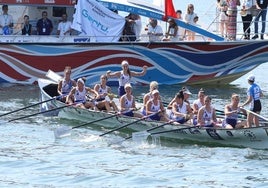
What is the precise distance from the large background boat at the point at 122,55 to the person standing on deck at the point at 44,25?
11.1 inches

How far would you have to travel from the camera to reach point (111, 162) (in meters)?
27.5

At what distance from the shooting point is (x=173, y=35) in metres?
39.8

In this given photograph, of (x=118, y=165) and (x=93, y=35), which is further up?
(x=93, y=35)

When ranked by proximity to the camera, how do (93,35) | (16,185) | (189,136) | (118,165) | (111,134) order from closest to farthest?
(16,185)
(118,165)
(189,136)
(111,134)
(93,35)

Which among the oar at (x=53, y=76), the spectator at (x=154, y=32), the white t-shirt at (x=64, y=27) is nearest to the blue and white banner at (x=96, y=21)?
the white t-shirt at (x=64, y=27)

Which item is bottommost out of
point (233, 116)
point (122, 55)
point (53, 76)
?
point (233, 116)

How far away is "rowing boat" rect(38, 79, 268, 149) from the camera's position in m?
28.1

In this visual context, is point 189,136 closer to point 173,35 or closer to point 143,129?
point 143,129

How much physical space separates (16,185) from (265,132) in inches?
280

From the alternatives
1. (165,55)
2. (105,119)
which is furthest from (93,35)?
(105,119)

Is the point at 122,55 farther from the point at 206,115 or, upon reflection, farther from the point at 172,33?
the point at 206,115

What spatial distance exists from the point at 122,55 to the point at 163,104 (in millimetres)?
7461

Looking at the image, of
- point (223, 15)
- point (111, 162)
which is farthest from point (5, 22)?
point (111, 162)

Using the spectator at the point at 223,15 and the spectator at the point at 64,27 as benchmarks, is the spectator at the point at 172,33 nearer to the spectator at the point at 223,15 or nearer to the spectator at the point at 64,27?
the spectator at the point at 223,15
